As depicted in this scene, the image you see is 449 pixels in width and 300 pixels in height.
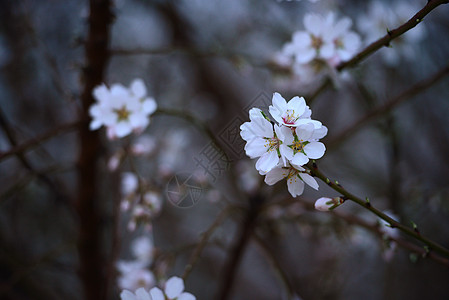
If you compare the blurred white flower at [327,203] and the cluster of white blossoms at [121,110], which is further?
the cluster of white blossoms at [121,110]

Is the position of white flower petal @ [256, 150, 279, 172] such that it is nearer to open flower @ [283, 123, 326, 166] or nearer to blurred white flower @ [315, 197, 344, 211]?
open flower @ [283, 123, 326, 166]

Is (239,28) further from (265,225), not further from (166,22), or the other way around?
(265,225)

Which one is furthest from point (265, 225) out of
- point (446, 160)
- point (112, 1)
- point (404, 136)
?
point (404, 136)

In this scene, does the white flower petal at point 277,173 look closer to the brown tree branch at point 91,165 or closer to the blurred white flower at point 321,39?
the blurred white flower at point 321,39

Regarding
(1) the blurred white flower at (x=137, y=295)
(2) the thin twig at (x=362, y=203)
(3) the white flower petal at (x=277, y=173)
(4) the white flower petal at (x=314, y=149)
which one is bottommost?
(1) the blurred white flower at (x=137, y=295)

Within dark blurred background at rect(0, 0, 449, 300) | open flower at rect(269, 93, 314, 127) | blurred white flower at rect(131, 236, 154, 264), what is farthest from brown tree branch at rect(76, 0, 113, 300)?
open flower at rect(269, 93, 314, 127)

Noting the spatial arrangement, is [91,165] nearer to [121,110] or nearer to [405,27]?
[121,110]

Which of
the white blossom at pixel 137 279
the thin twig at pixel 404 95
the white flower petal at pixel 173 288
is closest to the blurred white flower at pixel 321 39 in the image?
the thin twig at pixel 404 95
